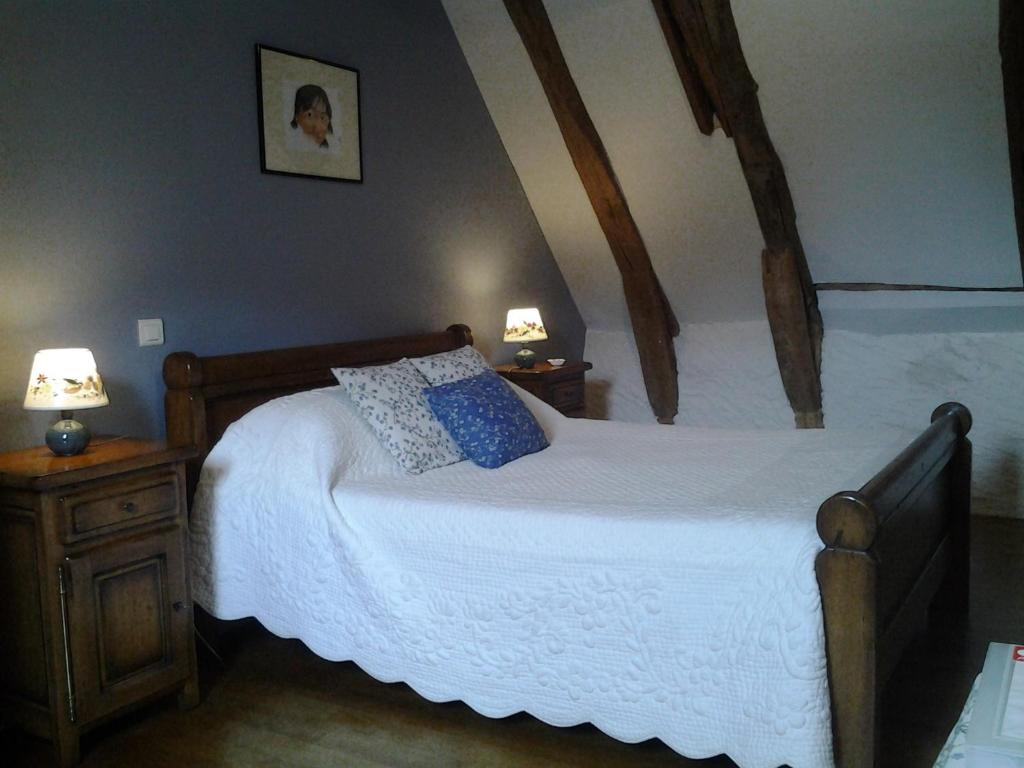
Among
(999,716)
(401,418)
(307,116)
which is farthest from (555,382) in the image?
(999,716)

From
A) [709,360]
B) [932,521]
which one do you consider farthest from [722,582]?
[709,360]

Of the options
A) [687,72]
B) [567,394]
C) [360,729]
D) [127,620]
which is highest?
[687,72]

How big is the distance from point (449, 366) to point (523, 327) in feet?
3.48

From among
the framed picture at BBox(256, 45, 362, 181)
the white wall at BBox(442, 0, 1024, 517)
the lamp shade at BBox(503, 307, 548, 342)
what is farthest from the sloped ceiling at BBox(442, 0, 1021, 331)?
the framed picture at BBox(256, 45, 362, 181)

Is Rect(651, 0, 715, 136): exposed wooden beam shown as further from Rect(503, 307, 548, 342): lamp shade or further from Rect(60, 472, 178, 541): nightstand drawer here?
Rect(60, 472, 178, 541): nightstand drawer

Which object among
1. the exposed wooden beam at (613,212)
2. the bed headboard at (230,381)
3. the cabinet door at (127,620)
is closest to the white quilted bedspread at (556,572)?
the bed headboard at (230,381)

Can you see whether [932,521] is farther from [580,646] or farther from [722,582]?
[580,646]

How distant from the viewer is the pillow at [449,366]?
3.37 meters

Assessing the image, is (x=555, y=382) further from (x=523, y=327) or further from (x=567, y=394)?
(x=523, y=327)

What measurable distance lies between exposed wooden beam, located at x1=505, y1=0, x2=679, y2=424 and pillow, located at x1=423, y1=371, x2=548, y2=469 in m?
1.67

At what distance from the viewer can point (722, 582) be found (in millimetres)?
2062

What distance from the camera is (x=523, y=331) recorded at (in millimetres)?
4438

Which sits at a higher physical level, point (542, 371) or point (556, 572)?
point (542, 371)

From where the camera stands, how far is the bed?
1949mm
